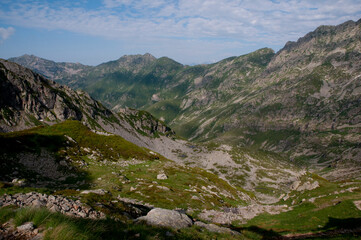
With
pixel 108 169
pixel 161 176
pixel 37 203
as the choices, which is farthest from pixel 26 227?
pixel 161 176

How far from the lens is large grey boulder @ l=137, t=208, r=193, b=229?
18953 mm

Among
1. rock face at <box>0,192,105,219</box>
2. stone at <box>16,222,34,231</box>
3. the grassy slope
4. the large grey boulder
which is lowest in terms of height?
the grassy slope

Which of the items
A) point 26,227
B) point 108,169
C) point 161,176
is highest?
point 26,227

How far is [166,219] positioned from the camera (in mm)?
20094

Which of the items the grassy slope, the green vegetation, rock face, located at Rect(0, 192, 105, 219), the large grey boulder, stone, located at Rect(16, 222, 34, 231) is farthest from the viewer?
the grassy slope

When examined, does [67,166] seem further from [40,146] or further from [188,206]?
[188,206]

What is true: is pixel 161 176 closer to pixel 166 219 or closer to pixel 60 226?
pixel 166 219

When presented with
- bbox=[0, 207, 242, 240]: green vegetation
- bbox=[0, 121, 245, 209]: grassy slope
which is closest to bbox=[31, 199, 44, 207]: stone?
bbox=[0, 207, 242, 240]: green vegetation

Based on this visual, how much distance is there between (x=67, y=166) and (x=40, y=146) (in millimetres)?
13249

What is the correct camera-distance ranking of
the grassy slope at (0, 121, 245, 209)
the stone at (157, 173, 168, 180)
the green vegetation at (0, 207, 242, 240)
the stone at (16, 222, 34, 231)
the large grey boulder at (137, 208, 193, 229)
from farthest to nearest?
1. the stone at (157, 173, 168, 180)
2. the grassy slope at (0, 121, 245, 209)
3. the large grey boulder at (137, 208, 193, 229)
4. the stone at (16, 222, 34, 231)
5. the green vegetation at (0, 207, 242, 240)

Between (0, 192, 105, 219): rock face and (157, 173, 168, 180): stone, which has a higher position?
(0, 192, 105, 219): rock face

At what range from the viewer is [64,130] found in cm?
8469

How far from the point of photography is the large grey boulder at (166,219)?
62.2ft

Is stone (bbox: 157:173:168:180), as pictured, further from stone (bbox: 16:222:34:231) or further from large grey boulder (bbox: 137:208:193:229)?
stone (bbox: 16:222:34:231)
